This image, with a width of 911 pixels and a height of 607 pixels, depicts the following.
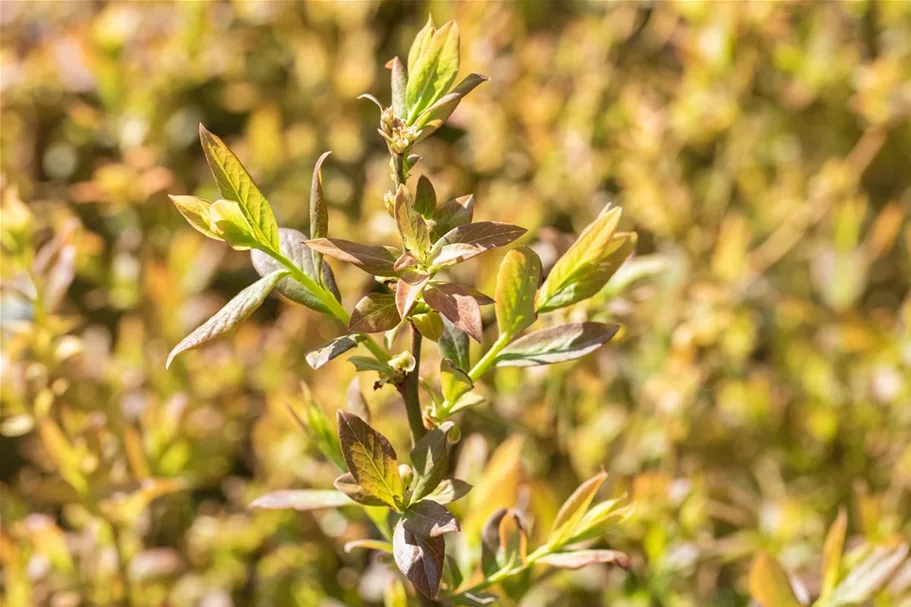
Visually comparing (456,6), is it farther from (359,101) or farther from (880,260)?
(880,260)

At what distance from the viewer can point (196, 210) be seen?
0.69 metres

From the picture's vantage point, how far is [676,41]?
5.69 ft

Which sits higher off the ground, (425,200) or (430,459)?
(425,200)

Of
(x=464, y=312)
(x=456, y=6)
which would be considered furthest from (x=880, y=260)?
(x=464, y=312)

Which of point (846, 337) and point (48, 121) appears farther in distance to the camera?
point (48, 121)

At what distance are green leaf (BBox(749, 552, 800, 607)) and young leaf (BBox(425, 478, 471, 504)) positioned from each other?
0.33 metres

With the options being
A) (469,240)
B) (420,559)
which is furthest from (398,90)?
(420,559)

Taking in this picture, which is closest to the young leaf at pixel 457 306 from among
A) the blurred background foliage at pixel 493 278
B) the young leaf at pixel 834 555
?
the blurred background foliage at pixel 493 278

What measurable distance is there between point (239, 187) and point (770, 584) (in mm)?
615

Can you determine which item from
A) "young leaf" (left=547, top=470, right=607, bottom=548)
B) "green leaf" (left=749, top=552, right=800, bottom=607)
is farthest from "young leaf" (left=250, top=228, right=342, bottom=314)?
"green leaf" (left=749, top=552, right=800, bottom=607)

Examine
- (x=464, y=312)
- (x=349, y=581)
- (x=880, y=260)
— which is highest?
(x=464, y=312)

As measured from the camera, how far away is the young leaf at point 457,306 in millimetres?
628

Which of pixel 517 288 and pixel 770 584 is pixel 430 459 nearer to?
pixel 517 288

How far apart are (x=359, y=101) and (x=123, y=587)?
980 mm
